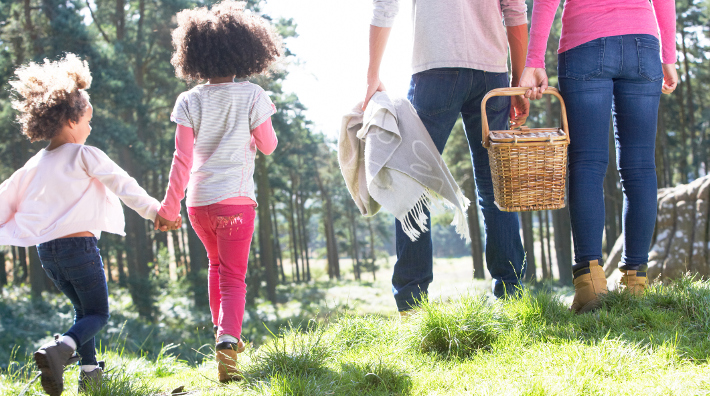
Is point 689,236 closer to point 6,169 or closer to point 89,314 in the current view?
point 89,314

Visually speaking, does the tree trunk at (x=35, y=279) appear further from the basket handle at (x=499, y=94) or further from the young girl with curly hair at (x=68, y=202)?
the basket handle at (x=499, y=94)

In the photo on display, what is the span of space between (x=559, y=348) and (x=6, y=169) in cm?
2300

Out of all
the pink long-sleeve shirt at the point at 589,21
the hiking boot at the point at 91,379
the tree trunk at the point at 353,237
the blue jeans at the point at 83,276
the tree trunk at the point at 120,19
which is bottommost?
the tree trunk at the point at 353,237

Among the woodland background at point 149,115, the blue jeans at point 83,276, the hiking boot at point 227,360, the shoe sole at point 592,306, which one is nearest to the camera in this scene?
the hiking boot at point 227,360

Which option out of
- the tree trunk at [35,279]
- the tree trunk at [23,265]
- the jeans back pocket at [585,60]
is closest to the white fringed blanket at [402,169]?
the jeans back pocket at [585,60]

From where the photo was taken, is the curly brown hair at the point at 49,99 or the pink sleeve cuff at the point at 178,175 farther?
the curly brown hair at the point at 49,99

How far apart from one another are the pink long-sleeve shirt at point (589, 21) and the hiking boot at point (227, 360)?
2276 mm

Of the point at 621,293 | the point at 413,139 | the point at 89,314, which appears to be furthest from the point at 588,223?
the point at 89,314

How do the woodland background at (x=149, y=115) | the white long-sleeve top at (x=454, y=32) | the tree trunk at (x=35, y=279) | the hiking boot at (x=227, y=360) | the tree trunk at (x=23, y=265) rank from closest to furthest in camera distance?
the hiking boot at (x=227, y=360)
the white long-sleeve top at (x=454, y=32)
the woodland background at (x=149, y=115)
the tree trunk at (x=35, y=279)
the tree trunk at (x=23, y=265)

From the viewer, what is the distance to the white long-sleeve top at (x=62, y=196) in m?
2.77

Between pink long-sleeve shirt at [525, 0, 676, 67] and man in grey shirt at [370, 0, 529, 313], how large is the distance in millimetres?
288

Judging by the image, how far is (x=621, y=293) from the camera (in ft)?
8.80

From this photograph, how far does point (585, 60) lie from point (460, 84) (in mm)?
688

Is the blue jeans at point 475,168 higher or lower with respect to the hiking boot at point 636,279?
higher
